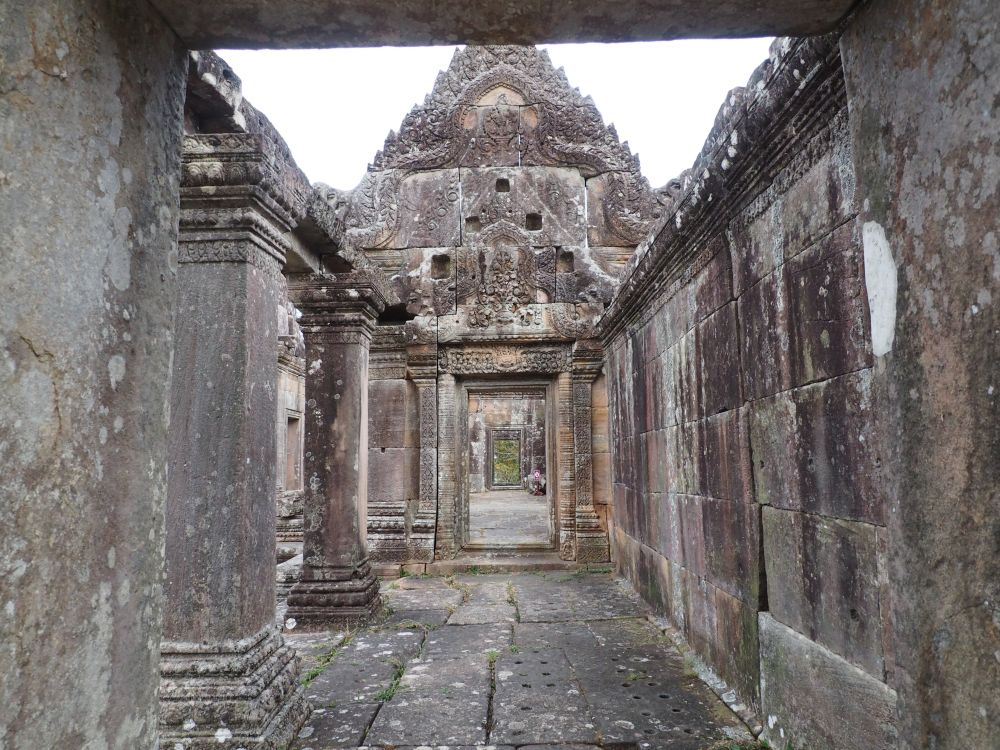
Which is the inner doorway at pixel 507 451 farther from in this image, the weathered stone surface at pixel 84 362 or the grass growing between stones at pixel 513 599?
the weathered stone surface at pixel 84 362

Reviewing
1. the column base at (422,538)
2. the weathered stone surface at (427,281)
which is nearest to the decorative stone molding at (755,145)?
the weathered stone surface at (427,281)

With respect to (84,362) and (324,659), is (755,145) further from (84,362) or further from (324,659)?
(324,659)

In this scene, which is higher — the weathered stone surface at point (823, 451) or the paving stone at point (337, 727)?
A: the weathered stone surface at point (823, 451)

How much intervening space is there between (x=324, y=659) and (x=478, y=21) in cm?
399

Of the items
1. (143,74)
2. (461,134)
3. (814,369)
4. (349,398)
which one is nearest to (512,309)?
(461,134)

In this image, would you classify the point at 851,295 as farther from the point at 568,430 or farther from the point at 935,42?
the point at 568,430

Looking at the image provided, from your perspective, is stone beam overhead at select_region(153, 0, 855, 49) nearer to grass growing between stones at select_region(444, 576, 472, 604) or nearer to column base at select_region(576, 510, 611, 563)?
grass growing between stones at select_region(444, 576, 472, 604)

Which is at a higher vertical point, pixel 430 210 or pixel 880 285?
pixel 430 210

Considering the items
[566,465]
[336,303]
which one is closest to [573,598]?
[566,465]

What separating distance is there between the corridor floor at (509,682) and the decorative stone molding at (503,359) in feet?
9.57

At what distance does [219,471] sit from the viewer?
9.36 ft

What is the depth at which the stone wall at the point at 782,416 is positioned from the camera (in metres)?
2.15

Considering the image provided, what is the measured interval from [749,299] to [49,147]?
9.18 feet

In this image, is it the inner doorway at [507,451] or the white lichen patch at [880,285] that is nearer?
the white lichen patch at [880,285]
